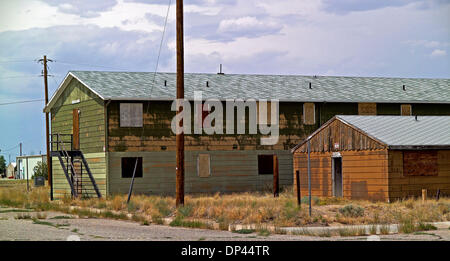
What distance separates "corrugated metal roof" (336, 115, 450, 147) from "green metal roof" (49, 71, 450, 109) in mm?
6006

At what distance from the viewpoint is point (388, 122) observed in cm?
3055

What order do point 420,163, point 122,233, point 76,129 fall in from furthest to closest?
point 76,129
point 420,163
point 122,233

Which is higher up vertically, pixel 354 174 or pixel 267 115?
pixel 267 115

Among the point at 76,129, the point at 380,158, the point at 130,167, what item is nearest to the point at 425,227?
the point at 380,158

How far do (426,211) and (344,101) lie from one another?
50.2ft

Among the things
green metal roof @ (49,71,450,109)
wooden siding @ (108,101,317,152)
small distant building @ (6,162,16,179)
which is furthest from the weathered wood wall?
small distant building @ (6,162,16,179)

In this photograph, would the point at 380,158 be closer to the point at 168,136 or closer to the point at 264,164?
the point at 264,164

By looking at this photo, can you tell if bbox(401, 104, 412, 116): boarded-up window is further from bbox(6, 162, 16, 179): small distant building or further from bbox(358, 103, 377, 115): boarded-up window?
bbox(6, 162, 16, 179): small distant building

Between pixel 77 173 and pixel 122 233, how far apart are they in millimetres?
19513

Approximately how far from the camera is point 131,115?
3400 centimetres

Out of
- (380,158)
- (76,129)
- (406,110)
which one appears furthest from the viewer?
(406,110)

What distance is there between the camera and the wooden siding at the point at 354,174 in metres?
26.9

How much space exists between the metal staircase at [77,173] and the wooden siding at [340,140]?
11.1 m
